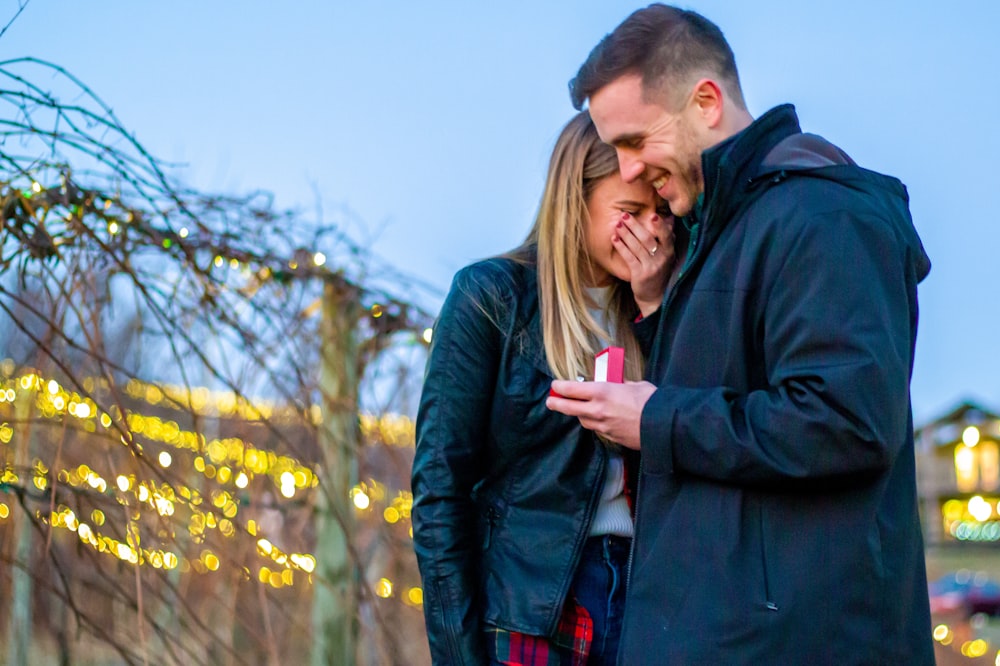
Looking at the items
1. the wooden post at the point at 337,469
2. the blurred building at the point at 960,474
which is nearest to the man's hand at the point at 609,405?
the wooden post at the point at 337,469

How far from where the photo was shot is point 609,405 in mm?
1622

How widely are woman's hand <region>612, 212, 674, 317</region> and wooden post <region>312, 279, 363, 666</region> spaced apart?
6.14 feet

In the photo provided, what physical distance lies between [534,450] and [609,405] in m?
0.34

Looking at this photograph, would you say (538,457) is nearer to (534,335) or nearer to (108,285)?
(534,335)

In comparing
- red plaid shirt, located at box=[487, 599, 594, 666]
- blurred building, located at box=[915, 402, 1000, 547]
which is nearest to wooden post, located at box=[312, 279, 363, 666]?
red plaid shirt, located at box=[487, 599, 594, 666]

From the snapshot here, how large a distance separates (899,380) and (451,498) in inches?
31.5

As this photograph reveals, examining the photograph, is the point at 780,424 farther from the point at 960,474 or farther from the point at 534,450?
the point at 960,474

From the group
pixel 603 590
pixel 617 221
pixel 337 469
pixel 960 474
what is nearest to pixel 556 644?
pixel 603 590

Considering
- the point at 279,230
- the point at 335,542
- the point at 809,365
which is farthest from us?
Answer: the point at 335,542

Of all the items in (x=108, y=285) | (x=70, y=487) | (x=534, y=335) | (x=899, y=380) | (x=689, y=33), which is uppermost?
(x=689, y=33)

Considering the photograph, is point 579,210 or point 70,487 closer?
point 579,210

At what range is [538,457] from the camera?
6.32 ft

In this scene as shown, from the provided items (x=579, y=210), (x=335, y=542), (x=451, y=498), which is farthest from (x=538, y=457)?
(x=335, y=542)

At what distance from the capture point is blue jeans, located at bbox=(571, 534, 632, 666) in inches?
73.2
